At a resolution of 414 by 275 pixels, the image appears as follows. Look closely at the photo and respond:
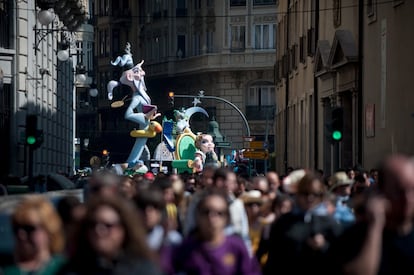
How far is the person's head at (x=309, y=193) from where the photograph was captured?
1041 cm

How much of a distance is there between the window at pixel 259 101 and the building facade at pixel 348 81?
1206 inches

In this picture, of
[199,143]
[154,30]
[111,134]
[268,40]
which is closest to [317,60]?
[199,143]

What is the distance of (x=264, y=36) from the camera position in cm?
8362

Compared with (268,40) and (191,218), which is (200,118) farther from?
(191,218)

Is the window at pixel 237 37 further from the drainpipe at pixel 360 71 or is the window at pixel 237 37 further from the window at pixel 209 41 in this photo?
the drainpipe at pixel 360 71

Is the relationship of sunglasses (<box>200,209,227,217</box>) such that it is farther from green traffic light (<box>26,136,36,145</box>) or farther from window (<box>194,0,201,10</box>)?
window (<box>194,0,201,10</box>)

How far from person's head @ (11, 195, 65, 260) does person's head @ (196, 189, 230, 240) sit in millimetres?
1711

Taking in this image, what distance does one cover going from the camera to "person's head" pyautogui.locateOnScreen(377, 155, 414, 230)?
6914 millimetres

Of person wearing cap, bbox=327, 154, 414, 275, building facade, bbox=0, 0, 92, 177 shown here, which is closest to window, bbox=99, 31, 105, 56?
building facade, bbox=0, 0, 92, 177

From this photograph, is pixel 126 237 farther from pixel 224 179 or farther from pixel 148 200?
pixel 224 179

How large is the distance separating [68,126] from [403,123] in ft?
139

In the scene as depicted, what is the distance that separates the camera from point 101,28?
105 m

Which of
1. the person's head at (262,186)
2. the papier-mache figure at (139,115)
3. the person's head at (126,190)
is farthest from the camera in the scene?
the papier-mache figure at (139,115)

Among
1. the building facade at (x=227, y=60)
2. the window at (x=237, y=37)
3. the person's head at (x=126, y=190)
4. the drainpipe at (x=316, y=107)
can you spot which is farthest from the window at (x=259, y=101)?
the person's head at (x=126, y=190)
